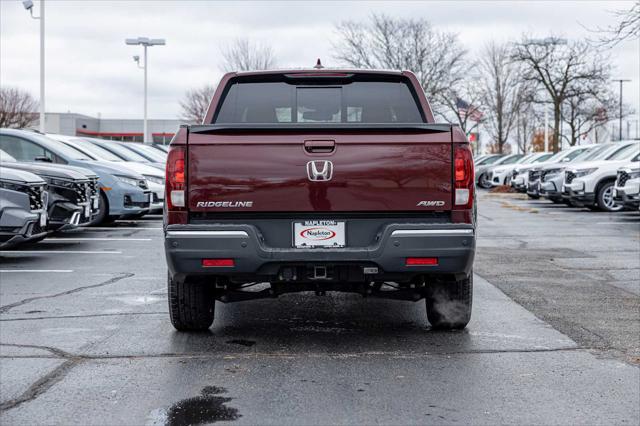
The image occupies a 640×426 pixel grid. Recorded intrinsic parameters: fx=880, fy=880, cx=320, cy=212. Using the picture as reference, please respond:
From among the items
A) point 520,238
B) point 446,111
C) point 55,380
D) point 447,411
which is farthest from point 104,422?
point 446,111

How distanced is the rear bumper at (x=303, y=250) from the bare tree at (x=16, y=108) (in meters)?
54.3

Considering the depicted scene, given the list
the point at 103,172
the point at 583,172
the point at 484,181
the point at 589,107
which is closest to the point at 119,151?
the point at 103,172

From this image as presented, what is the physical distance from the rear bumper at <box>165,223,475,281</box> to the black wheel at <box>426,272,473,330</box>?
0.69 meters

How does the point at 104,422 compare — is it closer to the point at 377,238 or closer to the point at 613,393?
the point at 377,238

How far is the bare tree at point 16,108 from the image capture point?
58469 mm

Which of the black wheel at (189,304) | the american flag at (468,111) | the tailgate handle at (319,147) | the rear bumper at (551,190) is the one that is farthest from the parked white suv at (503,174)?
the tailgate handle at (319,147)

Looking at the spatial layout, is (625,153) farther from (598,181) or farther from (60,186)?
(60,186)

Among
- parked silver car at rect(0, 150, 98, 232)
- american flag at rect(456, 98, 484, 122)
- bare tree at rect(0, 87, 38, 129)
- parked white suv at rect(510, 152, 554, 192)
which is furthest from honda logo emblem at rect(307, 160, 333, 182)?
bare tree at rect(0, 87, 38, 129)

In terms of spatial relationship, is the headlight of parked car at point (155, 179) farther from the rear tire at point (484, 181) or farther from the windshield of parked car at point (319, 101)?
the rear tire at point (484, 181)

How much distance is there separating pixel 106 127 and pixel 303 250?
89.4 meters

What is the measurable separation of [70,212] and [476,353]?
288 inches

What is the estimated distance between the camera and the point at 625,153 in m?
20.5

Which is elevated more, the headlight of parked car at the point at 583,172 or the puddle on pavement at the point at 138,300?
the headlight of parked car at the point at 583,172

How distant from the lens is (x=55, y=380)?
5.04 m
